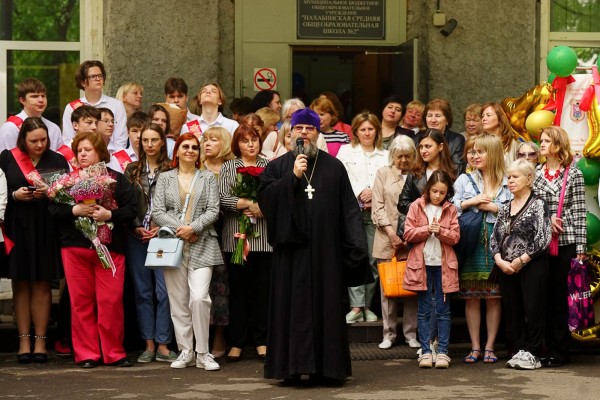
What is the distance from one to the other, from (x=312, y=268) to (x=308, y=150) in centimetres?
90

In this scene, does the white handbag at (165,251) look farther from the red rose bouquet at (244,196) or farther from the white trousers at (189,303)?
the red rose bouquet at (244,196)

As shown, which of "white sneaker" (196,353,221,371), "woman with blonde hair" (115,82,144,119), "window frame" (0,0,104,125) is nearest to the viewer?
"white sneaker" (196,353,221,371)

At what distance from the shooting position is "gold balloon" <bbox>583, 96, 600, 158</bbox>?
11.4m

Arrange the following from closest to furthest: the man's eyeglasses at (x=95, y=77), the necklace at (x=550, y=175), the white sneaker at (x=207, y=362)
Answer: the white sneaker at (x=207, y=362)
the necklace at (x=550, y=175)
the man's eyeglasses at (x=95, y=77)

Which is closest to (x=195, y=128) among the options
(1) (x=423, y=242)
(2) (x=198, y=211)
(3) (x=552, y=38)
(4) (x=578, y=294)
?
(2) (x=198, y=211)

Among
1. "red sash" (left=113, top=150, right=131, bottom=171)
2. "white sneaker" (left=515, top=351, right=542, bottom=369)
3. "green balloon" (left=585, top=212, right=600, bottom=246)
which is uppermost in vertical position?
"red sash" (left=113, top=150, right=131, bottom=171)

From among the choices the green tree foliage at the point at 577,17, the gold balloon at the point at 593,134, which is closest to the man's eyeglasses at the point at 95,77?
the gold balloon at the point at 593,134

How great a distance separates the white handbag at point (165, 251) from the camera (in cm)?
1096

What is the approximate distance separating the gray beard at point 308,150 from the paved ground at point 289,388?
69.9 inches

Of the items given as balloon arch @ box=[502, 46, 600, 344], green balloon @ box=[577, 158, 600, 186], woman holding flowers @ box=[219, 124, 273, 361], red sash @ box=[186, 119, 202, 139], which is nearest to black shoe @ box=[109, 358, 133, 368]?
woman holding flowers @ box=[219, 124, 273, 361]

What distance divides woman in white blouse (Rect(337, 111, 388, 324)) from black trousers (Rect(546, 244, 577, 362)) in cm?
177

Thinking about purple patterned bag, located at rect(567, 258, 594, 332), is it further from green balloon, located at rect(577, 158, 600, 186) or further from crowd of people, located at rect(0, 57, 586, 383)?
green balloon, located at rect(577, 158, 600, 186)

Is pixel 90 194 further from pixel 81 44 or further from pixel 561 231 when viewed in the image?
pixel 561 231

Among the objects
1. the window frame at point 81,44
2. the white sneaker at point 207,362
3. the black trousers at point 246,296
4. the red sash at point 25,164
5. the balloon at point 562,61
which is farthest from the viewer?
the window frame at point 81,44
